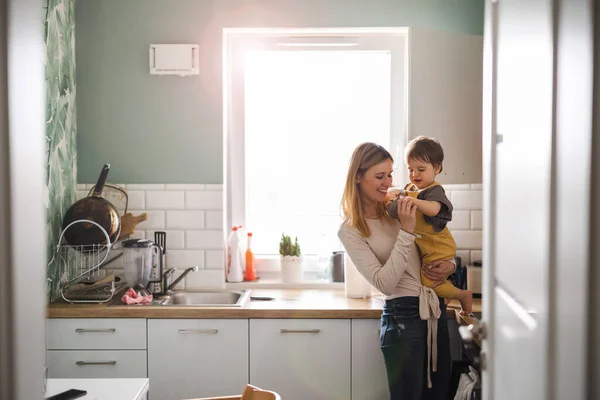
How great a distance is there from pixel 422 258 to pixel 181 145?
1.53 m

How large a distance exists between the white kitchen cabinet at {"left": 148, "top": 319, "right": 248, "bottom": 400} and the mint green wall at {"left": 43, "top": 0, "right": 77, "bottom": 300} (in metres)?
0.67

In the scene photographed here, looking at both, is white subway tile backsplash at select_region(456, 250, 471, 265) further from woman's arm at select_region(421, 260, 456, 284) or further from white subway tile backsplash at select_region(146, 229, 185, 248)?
white subway tile backsplash at select_region(146, 229, 185, 248)

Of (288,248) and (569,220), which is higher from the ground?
(569,220)

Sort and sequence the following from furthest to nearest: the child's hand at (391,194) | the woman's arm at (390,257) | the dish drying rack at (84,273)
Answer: the dish drying rack at (84,273)
the child's hand at (391,194)
the woman's arm at (390,257)

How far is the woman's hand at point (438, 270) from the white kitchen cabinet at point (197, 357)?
36.0 inches

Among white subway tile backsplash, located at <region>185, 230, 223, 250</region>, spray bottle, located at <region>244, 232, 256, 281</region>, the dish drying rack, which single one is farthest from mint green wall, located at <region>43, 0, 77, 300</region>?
spray bottle, located at <region>244, 232, 256, 281</region>

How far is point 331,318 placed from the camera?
2980 millimetres

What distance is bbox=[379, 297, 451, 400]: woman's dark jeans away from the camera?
248cm

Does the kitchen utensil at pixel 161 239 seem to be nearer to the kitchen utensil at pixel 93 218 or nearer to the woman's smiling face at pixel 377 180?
the kitchen utensil at pixel 93 218

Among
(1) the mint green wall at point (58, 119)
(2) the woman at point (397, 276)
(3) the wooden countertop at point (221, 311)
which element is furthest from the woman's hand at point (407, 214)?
(1) the mint green wall at point (58, 119)

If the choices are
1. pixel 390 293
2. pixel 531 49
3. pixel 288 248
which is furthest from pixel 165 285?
pixel 531 49

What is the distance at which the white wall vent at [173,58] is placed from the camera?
3.42 m

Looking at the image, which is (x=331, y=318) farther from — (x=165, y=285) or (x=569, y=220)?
(x=569, y=220)

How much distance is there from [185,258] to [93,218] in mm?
565
